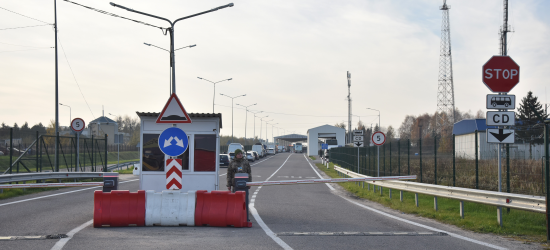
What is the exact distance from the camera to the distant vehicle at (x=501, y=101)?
430 inches

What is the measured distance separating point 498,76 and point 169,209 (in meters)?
8.00

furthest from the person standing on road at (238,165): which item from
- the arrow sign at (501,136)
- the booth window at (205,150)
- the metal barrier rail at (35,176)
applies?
the metal barrier rail at (35,176)

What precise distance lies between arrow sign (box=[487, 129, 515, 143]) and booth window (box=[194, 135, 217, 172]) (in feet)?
21.2

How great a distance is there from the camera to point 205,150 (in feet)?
40.5

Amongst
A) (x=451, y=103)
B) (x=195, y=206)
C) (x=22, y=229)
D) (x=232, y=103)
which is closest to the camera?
(x=22, y=229)

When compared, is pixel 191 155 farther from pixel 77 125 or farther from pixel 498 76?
pixel 77 125

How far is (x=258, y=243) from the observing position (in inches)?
300

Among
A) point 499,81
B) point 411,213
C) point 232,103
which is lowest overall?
point 411,213

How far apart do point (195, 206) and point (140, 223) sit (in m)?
1.07

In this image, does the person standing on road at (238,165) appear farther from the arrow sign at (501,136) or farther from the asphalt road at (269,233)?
the arrow sign at (501,136)

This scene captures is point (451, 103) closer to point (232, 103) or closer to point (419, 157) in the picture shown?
point (232, 103)

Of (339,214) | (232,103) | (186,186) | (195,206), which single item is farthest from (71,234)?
(232,103)

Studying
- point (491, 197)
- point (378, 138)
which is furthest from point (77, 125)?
point (491, 197)

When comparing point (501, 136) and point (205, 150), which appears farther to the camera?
point (205, 150)
